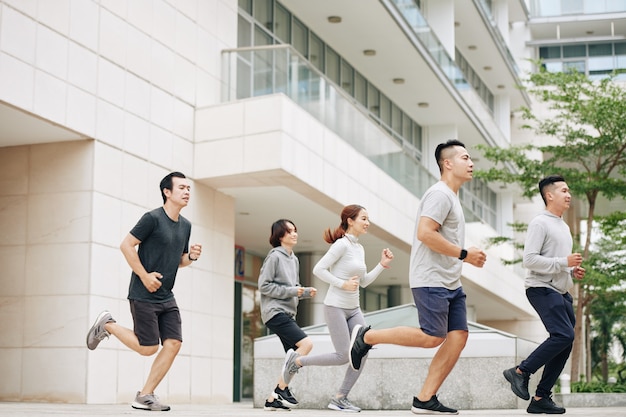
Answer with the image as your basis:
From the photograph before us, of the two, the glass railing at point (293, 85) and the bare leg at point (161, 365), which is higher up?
the glass railing at point (293, 85)

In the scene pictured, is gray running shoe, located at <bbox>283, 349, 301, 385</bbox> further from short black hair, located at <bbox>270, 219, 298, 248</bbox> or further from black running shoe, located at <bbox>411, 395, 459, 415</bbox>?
black running shoe, located at <bbox>411, 395, 459, 415</bbox>

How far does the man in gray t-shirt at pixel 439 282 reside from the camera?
7359mm

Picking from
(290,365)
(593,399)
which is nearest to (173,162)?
(593,399)

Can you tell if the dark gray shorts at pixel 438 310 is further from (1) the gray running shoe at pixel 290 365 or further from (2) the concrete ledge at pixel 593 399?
(2) the concrete ledge at pixel 593 399

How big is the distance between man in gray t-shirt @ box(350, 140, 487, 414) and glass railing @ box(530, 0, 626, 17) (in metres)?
47.1

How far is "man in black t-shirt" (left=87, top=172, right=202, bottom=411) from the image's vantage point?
846 centimetres

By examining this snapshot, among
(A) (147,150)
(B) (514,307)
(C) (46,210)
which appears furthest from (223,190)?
(B) (514,307)

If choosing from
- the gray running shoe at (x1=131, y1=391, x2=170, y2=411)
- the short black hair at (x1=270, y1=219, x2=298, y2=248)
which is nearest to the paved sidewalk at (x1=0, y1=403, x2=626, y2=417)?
the gray running shoe at (x1=131, y1=391, x2=170, y2=411)

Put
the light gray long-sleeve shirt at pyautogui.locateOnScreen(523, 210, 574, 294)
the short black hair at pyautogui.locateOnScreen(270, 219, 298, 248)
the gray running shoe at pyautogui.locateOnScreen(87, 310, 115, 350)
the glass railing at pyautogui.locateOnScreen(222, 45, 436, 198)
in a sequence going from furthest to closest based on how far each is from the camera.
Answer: the glass railing at pyautogui.locateOnScreen(222, 45, 436, 198) < the short black hair at pyautogui.locateOnScreen(270, 219, 298, 248) < the gray running shoe at pyautogui.locateOnScreen(87, 310, 115, 350) < the light gray long-sleeve shirt at pyautogui.locateOnScreen(523, 210, 574, 294)

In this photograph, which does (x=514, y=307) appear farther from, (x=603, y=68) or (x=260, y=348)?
(x=260, y=348)

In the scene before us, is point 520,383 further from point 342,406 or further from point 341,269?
point 342,406

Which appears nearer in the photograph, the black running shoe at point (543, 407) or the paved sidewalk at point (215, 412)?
the paved sidewalk at point (215, 412)

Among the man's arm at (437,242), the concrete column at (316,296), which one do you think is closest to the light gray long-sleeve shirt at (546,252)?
the man's arm at (437,242)

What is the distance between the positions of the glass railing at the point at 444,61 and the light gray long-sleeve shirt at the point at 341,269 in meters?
15.5
